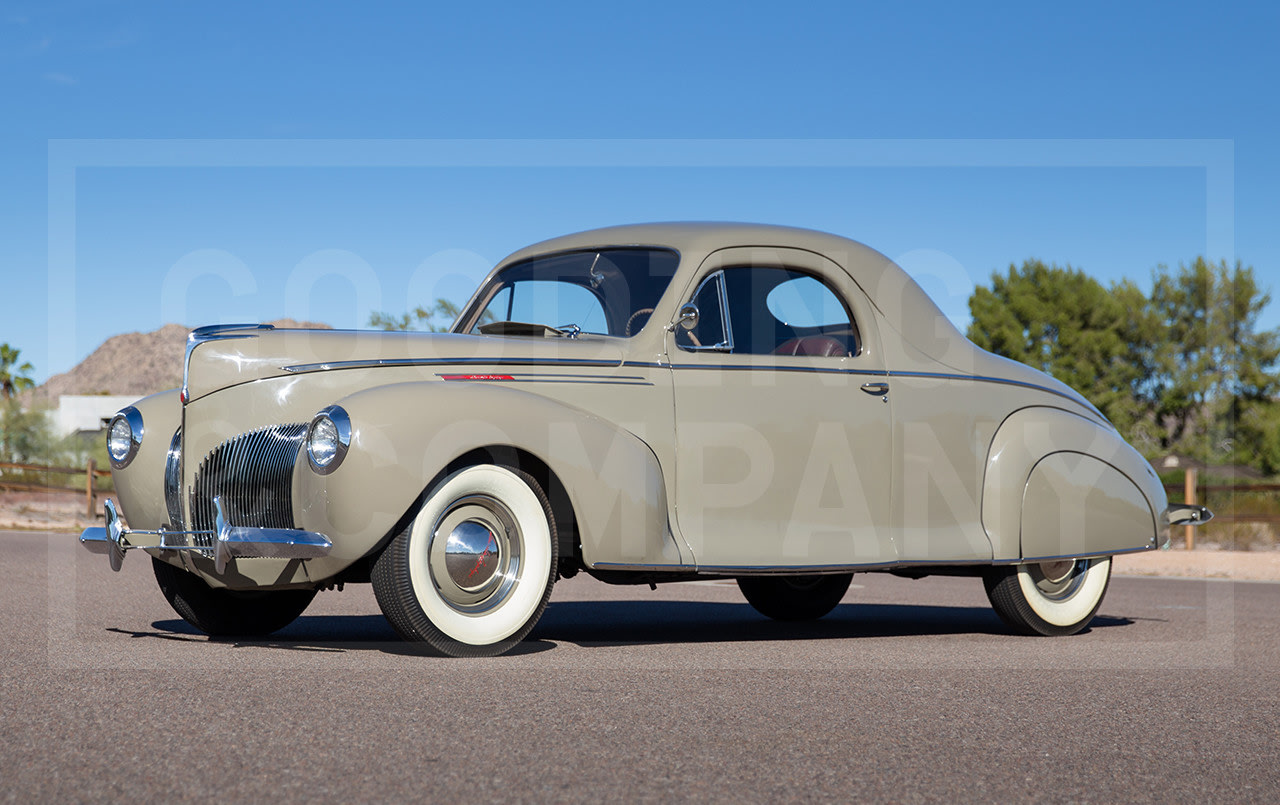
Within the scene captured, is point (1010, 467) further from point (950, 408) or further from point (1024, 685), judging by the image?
point (1024, 685)

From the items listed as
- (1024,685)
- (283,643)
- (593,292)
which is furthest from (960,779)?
(593,292)

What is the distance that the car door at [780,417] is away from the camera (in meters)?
5.91

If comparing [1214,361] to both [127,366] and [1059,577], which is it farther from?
[127,366]

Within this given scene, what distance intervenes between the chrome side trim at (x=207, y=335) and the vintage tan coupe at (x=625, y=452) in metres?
0.01

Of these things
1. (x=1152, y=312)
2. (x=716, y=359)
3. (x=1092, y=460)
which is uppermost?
(x=1152, y=312)

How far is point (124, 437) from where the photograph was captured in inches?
239

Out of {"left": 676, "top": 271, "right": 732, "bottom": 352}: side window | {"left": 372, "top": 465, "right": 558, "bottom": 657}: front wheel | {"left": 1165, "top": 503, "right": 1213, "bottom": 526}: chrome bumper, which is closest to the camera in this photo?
{"left": 372, "top": 465, "right": 558, "bottom": 657}: front wheel

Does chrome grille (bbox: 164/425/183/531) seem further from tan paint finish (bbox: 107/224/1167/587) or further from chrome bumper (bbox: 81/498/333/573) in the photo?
chrome bumper (bbox: 81/498/333/573)

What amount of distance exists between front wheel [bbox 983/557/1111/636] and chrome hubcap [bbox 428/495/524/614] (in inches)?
118

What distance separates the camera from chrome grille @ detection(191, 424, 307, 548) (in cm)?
512

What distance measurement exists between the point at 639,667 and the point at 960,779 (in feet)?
6.52

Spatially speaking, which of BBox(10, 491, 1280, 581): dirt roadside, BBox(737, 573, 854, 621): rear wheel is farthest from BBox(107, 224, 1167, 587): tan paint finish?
BBox(10, 491, 1280, 581): dirt roadside

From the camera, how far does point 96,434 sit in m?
68.0

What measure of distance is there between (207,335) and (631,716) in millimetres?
2876
